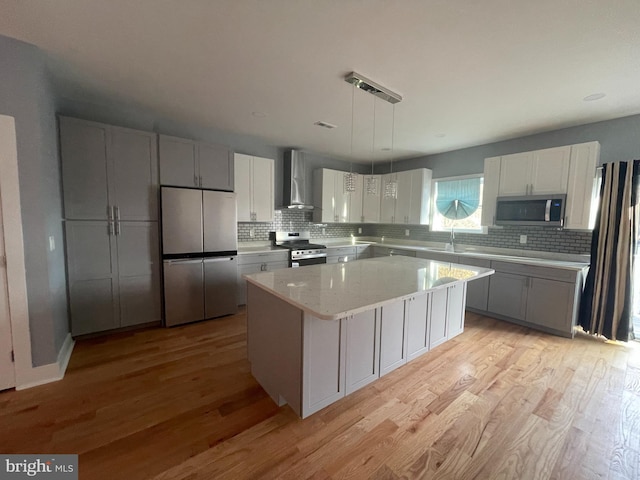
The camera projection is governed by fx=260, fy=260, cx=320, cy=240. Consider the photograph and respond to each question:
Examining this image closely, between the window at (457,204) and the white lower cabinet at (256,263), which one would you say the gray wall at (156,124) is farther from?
the window at (457,204)

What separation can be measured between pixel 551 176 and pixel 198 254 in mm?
4557

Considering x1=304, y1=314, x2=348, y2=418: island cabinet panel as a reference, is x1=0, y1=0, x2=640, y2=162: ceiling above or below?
above

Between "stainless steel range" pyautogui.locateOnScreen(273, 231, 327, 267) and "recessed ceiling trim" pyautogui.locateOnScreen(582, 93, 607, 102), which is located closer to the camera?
"recessed ceiling trim" pyautogui.locateOnScreen(582, 93, 607, 102)

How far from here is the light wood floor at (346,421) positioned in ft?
4.75

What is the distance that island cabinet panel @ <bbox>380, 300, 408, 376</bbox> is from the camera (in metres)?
2.10

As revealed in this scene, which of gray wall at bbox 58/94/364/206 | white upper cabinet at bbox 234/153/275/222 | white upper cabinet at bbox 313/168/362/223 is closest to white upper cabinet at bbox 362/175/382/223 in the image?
white upper cabinet at bbox 313/168/362/223

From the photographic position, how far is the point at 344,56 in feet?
6.43

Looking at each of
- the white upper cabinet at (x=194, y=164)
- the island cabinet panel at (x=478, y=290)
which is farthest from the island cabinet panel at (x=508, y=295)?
the white upper cabinet at (x=194, y=164)

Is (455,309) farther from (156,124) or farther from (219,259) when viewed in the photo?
(156,124)

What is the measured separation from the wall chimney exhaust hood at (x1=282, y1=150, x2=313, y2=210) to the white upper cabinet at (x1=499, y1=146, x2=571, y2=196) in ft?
9.88

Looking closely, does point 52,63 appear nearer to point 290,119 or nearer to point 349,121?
point 290,119

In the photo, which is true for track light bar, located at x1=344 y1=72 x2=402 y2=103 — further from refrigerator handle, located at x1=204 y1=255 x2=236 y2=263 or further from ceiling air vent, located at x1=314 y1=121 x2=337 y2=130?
refrigerator handle, located at x1=204 y1=255 x2=236 y2=263

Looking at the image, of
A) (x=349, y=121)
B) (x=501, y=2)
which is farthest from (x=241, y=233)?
(x=501, y=2)

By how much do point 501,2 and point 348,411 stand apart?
269 cm
